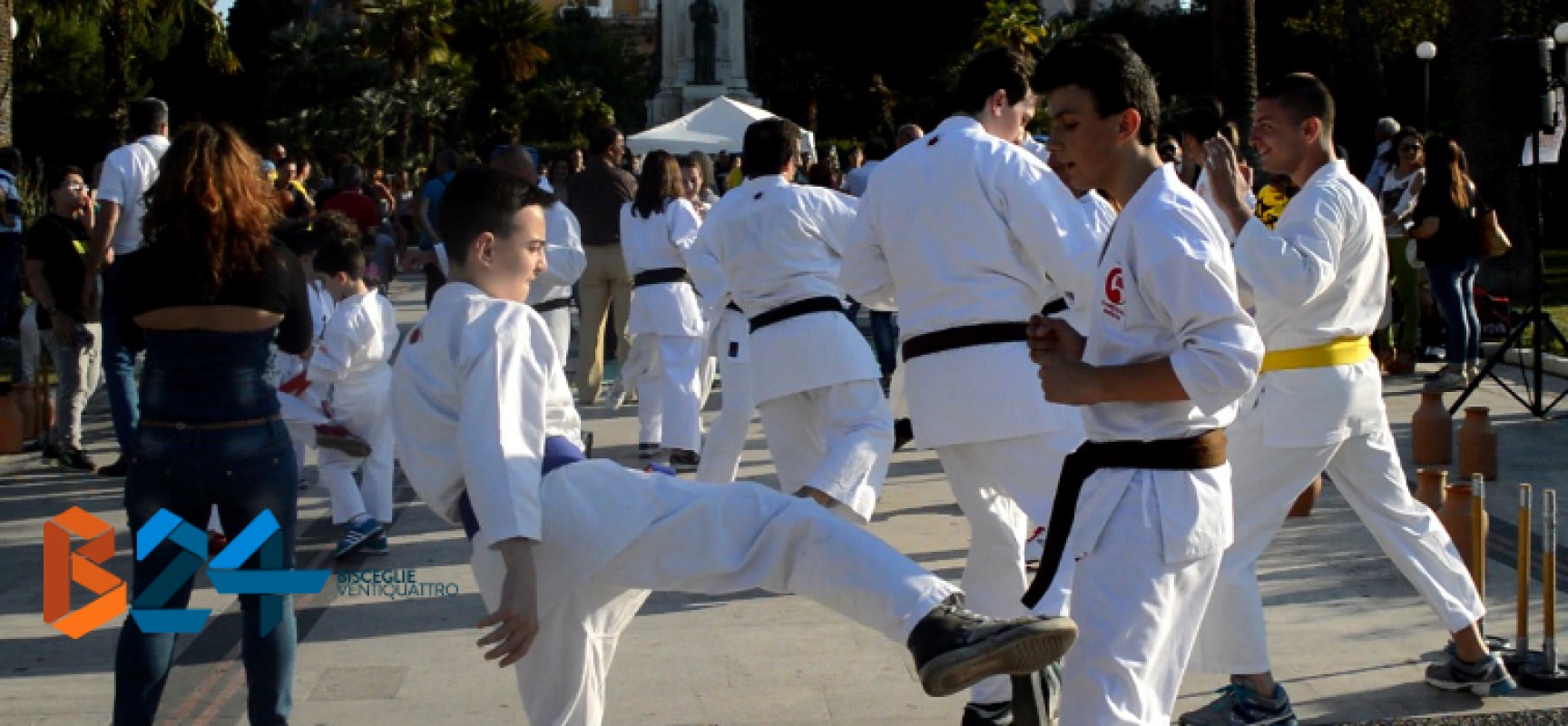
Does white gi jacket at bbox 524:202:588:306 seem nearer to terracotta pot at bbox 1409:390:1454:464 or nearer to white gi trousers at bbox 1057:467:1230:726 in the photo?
A: terracotta pot at bbox 1409:390:1454:464

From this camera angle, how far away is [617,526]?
14.0ft

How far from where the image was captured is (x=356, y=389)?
871 cm

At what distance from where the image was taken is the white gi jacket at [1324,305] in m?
5.45

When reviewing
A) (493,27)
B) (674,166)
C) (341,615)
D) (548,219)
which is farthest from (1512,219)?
(493,27)

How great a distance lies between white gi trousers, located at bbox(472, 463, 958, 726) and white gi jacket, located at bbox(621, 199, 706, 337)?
717 centimetres

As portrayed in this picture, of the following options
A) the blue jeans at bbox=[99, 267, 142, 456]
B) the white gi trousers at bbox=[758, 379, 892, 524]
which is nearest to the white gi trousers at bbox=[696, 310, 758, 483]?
the white gi trousers at bbox=[758, 379, 892, 524]

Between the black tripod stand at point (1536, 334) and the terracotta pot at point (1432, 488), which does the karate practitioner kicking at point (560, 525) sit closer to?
the terracotta pot at point (1432, 488)

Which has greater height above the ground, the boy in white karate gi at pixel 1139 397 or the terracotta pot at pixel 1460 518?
the boy in white karate gi at pixel 1139 397

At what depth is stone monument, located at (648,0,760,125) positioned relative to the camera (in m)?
48.6

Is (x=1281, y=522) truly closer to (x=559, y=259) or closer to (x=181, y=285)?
(x=181, y=285)

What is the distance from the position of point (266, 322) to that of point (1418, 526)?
3759 mm

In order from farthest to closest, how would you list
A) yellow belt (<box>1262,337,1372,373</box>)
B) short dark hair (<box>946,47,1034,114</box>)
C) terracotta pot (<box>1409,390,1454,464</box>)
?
1. terracotta pot (<box>1409,390,1454,464</box>)
2. short dark hair (<box>946,47,1034,114</box>)
3. yellow belt (<box>1262,337,1372,373</box>)

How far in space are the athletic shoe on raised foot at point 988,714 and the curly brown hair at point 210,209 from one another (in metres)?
2.55

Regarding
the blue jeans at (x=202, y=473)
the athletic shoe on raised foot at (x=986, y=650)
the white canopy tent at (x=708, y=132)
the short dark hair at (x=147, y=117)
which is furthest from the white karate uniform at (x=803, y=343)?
the white canopy tent at (x=708, y=132)
